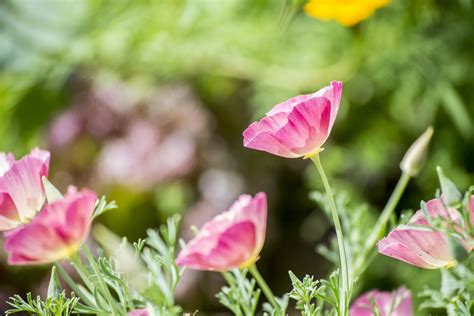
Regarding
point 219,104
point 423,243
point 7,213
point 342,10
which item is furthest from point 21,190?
point 219,104

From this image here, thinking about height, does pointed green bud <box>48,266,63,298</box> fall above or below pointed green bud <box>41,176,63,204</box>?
A: below

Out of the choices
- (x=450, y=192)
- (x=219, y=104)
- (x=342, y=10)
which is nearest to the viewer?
(x=450, y=192)

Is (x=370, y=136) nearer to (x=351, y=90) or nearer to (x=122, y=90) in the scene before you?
(x=351, y=90)

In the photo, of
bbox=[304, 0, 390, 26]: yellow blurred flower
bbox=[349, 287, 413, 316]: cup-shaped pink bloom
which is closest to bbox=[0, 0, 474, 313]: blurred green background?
bbox=[304, 0, 390, 26]: yellow blurred flower

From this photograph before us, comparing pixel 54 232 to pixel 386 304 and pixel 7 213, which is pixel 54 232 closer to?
pixel 7 213

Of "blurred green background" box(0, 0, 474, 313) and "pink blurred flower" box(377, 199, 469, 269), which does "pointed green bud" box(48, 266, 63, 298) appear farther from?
"blurred green background" box(0, 0, 474, 313)

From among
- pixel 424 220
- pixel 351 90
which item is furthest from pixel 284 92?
pixel 424 220

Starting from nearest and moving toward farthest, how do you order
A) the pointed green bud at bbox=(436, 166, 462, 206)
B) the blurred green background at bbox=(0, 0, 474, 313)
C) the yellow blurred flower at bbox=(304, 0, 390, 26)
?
the pointed green bud at bbox=(436, 166, 462, 206), the yellow blurred flower at bbox=(304, 0, 390, 26), the blurred green background at bbox=(0, 0, 474, 313)
